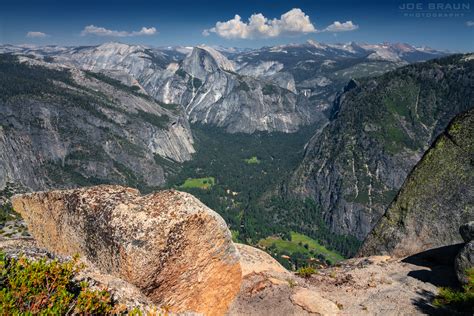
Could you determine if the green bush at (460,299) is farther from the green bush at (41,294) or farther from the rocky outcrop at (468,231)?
the green bush at (41,294)

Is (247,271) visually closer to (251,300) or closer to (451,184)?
(251,300)

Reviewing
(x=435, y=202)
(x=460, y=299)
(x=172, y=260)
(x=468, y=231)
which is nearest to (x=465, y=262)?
(x=468, y=231)

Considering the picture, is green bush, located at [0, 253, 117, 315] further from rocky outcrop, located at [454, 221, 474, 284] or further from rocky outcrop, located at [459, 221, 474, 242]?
rocky outcrop, located at [459, 221, 474, 242]

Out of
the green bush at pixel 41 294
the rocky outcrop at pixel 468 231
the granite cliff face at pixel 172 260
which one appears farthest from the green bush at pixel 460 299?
the green bush at pixel 41 294

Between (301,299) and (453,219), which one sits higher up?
(453,219)

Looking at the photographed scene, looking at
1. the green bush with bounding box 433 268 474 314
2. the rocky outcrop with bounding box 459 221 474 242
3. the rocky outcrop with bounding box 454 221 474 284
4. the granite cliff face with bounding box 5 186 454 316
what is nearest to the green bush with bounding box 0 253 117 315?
the granite cliff face with bounding box 5 186 454 316

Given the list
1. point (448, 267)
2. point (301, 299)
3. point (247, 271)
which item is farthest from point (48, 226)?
point (448, 267)

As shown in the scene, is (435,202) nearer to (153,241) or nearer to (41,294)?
(153,241)
